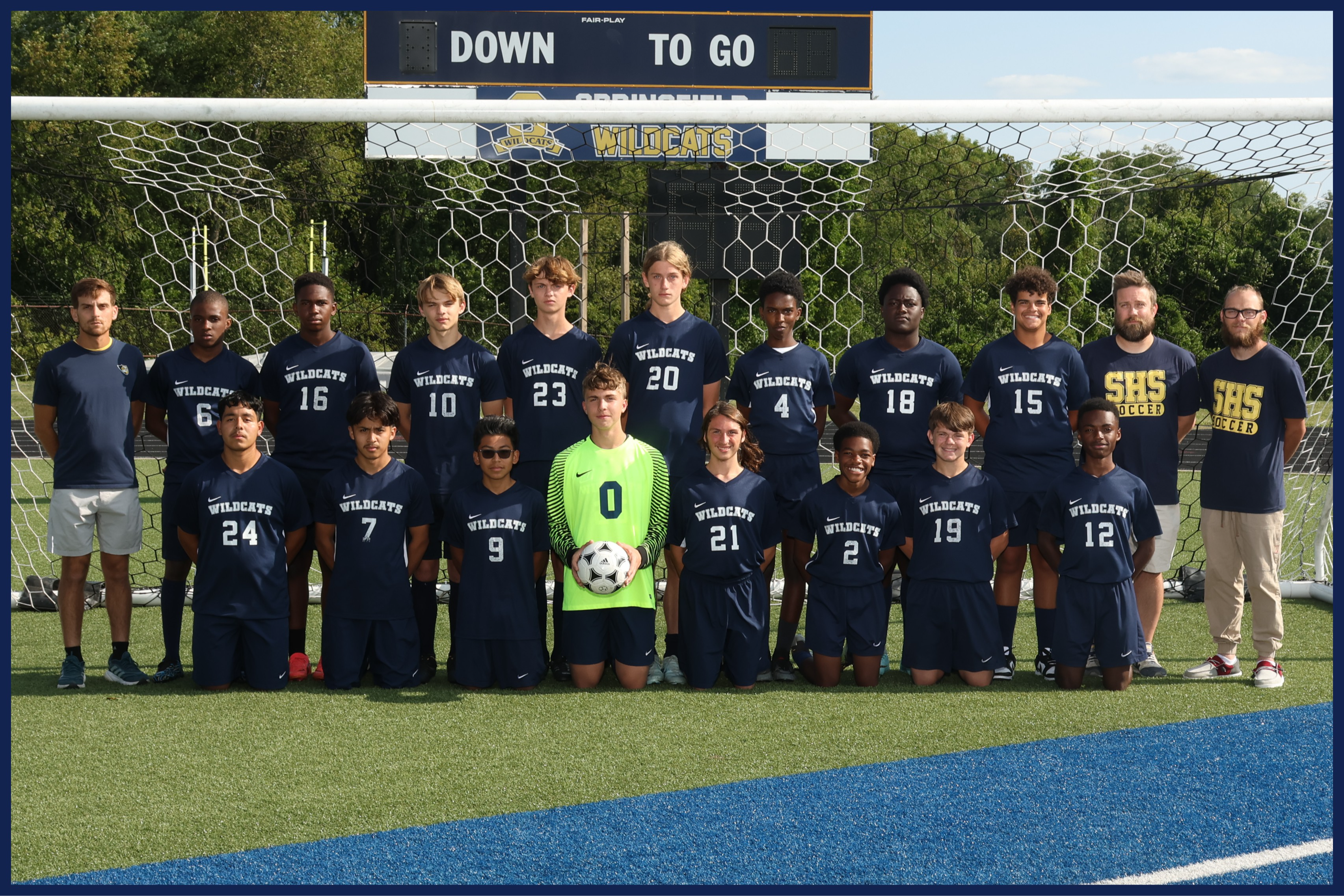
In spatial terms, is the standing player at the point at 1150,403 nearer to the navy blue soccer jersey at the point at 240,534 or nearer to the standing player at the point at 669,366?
the standing player at the point at 669,366

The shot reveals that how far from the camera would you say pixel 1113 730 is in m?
4.11

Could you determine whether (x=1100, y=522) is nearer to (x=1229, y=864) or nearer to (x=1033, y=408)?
(x=1033, y=408)

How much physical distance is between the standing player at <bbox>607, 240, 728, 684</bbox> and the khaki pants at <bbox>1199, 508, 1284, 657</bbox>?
87.1 inches

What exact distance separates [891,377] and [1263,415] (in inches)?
59.6

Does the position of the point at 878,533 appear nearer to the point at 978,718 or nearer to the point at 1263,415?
the point at 978,718

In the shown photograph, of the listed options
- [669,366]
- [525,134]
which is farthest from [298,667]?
[525,134]

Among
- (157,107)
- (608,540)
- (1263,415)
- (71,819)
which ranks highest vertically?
(157,107)

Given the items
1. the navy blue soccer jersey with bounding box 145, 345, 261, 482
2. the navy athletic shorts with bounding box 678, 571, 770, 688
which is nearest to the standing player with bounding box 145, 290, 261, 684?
the navy blue soccer jersey with bounding box 145, 345, 261, 482

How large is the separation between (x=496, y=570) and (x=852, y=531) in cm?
147

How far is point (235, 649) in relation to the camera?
185 inches

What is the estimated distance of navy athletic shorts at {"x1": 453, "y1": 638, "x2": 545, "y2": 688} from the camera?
469 cm

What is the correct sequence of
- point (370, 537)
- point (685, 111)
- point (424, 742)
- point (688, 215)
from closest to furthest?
point (424, 742), point (370, 537), point (685, 111), point (688, 215)

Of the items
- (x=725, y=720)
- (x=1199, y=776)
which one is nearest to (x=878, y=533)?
(x=725, y=720)

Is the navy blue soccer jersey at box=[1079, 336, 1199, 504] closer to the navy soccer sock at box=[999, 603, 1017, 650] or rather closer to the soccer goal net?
the navy soccer sock at box=[999, 603, 1017, 650]
